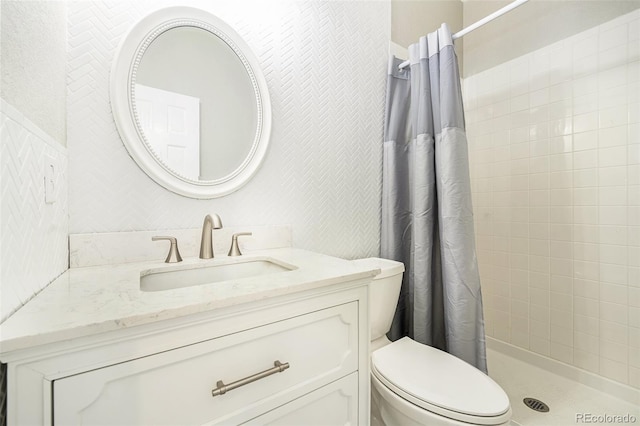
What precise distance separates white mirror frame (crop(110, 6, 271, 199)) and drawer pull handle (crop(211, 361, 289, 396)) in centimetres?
71

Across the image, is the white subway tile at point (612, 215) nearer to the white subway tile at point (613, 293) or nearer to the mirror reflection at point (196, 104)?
the white subway tile at point (613, 293)

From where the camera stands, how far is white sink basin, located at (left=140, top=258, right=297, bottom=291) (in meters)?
0.91

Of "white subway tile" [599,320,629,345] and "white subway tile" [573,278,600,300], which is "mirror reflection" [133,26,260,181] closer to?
"white subway tile" [573,278,600,300]

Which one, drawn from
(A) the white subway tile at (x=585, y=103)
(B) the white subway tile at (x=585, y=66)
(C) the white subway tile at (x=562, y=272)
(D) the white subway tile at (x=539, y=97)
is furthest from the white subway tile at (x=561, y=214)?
(B) the white subway tile at (x=585, y=66)

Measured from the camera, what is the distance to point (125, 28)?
989mm

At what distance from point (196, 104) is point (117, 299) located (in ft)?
2.58

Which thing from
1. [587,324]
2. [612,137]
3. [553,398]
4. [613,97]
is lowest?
[553,398]

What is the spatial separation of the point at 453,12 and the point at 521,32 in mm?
518

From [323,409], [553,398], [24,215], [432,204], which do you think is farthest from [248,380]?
[553,398]

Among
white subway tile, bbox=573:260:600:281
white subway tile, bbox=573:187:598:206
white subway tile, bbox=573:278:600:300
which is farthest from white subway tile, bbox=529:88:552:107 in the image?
white subway tile, bbox=573:278:600:300

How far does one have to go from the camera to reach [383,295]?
1.34 meters

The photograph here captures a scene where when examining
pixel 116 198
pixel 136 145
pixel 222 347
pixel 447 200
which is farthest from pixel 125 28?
pixel 447 200

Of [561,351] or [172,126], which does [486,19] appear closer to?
[172,126]

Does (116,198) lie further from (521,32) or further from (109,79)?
(521,32)
